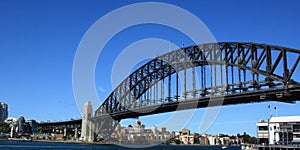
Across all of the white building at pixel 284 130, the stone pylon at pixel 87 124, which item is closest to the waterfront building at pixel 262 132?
the white building at pixel 284 130

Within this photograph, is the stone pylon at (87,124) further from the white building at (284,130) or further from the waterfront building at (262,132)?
the white building at (284,130)

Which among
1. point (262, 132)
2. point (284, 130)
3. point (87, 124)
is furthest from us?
point (87, 124)

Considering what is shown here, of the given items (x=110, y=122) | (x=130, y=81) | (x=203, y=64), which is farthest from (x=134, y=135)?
(x=203, y=64)

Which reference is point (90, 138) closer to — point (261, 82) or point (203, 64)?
point (203, 64)

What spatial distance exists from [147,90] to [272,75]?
1472 inches

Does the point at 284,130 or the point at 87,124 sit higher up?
the point at 87,124

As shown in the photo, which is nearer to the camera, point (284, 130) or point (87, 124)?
point (284, 130)

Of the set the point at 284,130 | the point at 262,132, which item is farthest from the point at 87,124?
the point at 284,130

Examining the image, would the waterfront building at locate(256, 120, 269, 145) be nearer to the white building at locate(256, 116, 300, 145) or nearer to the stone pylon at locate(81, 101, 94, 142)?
the white building at locate(256, 116, 300, 145)

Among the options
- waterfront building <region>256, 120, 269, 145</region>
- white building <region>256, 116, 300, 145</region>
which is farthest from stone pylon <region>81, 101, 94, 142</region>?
white building <region>256, 116, 300, 145</region>

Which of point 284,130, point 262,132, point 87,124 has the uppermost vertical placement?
point 87,124

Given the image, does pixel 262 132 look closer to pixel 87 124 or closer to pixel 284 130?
pixel 284 130

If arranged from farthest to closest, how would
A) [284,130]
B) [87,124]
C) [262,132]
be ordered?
1. [87,124]
2. [262,132]
3. [284,130]

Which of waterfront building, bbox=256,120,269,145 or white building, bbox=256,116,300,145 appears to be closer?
white building, bbox=256,116,300,145
